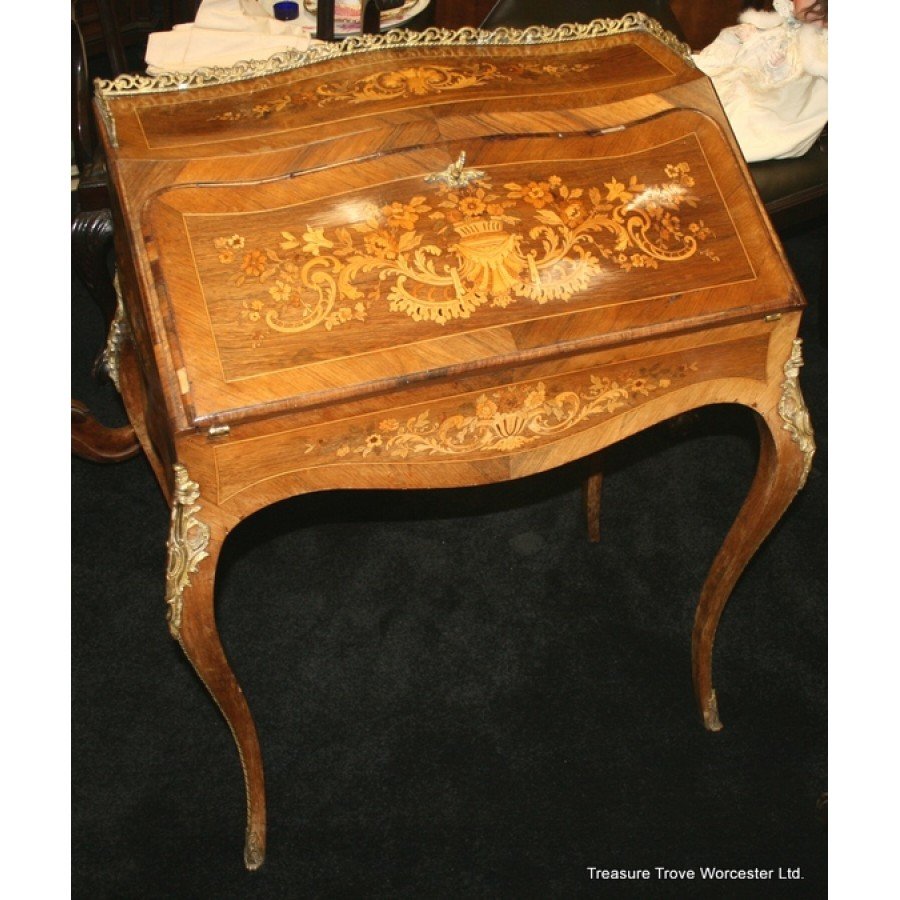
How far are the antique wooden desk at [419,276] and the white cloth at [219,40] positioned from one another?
0.81 meters

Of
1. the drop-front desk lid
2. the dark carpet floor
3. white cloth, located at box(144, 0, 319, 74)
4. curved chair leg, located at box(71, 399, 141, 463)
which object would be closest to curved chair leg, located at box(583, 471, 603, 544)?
the dark carpet floor

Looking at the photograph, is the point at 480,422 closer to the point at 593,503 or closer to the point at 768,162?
the point at 593,503

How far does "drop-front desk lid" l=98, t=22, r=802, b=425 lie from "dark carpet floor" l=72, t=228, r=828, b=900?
0.92 meters

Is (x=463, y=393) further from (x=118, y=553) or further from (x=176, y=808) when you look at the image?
(x=118, y=553)

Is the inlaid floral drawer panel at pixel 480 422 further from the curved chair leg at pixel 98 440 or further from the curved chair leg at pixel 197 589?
the curved chair leg at pixel 98 440

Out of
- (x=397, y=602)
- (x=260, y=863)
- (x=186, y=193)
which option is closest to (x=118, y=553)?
(x=397, y=602)

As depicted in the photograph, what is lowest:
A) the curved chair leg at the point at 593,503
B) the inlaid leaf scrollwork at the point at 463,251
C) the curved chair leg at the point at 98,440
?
the curved chair leg at the point at 593,503

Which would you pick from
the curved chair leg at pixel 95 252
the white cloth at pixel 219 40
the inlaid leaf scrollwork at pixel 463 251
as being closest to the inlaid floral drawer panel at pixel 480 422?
the inlaid leaf scrollwork at pixel 463 251

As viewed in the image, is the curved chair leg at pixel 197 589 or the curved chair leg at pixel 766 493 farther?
the curved chair leg at pixel 766 493

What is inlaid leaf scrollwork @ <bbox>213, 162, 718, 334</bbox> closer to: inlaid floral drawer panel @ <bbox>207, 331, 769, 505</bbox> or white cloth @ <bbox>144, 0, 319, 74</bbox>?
inlaid floral drawer panel @ <bbox>207, 331, 769, 505</bbox>

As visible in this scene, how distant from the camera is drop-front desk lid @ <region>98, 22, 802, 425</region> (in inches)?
56.7

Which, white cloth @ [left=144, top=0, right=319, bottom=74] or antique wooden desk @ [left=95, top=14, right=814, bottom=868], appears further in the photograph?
white cloth @ [left=144, top=0, right=319, bottom=74]

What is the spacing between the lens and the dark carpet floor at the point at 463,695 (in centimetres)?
199

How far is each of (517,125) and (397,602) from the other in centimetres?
107
